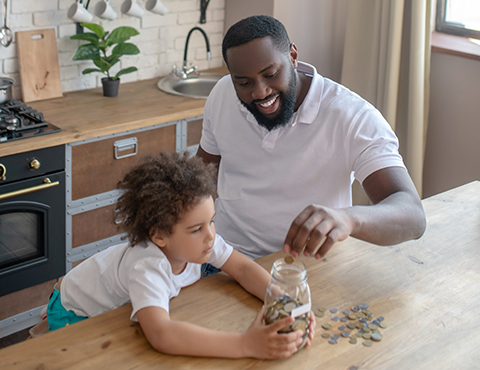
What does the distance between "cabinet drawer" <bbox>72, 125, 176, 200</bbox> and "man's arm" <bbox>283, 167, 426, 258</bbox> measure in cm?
133

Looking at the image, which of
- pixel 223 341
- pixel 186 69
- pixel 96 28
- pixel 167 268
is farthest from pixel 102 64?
pixel 223 341

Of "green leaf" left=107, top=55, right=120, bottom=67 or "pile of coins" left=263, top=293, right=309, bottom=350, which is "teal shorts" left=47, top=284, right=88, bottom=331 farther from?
"green leaf" left=107, top=55, right=120, bottom=67

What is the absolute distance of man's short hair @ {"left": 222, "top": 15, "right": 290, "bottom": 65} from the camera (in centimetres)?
160

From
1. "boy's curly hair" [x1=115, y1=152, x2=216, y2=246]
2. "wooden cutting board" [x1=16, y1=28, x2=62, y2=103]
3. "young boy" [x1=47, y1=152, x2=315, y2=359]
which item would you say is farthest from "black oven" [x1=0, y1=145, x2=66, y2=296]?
"boy's curly hair" [x1=115, y1=152, x2=216, y2=246]

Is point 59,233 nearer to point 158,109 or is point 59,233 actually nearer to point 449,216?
point 158,109

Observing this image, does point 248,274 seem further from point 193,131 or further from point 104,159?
point 193,131

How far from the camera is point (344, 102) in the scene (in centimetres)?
167

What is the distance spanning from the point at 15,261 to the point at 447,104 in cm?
228

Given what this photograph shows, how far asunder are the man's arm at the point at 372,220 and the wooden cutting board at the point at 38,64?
1913 millimetres

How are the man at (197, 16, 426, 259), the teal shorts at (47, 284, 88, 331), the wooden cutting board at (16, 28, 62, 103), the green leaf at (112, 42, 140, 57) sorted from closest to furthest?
the teal shorts at (47, 284, 88, 331) → the man at (197, 16, 426, 259) → the wooden cutting board at (16, 28, 62, 103) → the green leaf at (112, 42, 140, 57)

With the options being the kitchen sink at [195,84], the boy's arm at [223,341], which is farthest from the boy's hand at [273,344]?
the kitchen sink at [195,84]

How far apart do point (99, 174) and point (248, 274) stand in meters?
1.44

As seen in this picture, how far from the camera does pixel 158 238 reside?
129 cm

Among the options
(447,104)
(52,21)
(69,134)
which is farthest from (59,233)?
(447,104)
